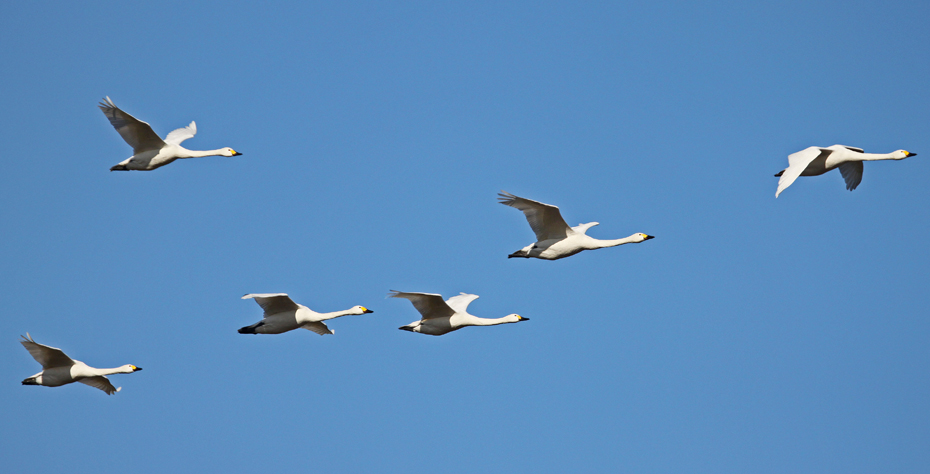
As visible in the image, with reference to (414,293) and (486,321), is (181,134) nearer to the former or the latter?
(414,293)

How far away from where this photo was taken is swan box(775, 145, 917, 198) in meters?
36.8

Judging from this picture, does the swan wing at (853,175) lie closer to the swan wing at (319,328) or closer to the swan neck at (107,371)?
the swan wing at (319,328)

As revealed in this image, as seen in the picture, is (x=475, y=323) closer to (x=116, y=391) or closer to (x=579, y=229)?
(x=579, y=229)

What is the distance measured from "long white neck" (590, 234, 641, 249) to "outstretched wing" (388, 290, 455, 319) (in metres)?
5.47

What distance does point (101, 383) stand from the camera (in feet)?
141

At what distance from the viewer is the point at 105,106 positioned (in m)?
40.4

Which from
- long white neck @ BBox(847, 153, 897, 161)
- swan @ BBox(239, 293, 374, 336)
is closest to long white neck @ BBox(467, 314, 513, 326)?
swan @ BBox(239, 293, 374, 336)

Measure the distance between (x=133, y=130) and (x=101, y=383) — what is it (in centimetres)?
955

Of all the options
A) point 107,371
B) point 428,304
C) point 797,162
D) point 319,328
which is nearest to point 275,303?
point 319,328

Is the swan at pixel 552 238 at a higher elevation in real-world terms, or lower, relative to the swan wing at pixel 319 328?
higher

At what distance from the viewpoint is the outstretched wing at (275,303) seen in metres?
38.2

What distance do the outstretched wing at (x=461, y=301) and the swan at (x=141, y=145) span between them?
35.8 ft

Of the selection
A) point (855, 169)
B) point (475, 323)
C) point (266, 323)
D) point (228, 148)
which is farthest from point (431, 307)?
point (855, 169)

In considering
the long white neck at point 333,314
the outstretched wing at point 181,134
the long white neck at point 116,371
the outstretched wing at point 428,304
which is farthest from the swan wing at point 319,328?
the outstretched wing at point 181,134
